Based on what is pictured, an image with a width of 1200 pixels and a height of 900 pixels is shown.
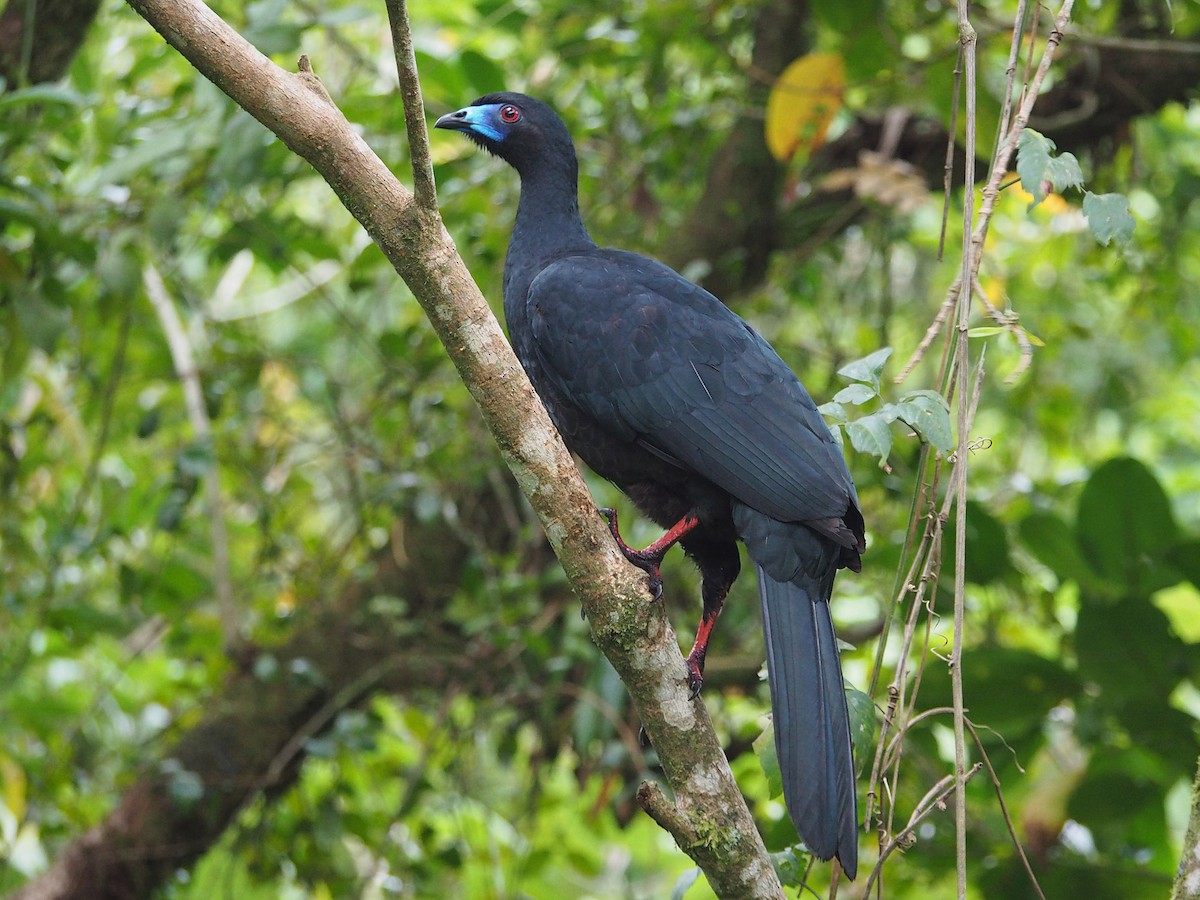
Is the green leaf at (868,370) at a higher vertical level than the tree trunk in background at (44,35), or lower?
lower

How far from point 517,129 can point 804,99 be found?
1.25 m

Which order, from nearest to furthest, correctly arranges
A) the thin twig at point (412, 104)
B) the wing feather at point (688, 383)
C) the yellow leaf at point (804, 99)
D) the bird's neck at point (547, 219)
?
the thin twig at point (412, 104) → the wing feather at point (688, 383) → the bird's neck at point (547, 219) → the yellow leaf at point (804, 99)

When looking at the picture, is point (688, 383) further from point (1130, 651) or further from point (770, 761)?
point (1130, 651)

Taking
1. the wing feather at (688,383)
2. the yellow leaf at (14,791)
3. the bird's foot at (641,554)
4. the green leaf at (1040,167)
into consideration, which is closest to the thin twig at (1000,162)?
the green leaf at (1040,167)

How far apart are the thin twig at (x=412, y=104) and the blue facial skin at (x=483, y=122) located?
1625 millimetres

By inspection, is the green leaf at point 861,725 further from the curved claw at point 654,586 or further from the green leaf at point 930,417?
the green leaf at point 930,417

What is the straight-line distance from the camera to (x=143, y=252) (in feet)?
13.2

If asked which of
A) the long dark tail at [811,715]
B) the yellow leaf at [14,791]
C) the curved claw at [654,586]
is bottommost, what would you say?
the yellow leaf at [14,791]

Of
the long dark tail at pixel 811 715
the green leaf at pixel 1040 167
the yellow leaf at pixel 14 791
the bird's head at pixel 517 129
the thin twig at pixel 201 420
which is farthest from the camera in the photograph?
the yellow leaf at pixel 14 791

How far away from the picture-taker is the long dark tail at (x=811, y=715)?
2.40 metres

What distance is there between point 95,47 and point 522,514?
2.96 m

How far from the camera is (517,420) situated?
2314 mm

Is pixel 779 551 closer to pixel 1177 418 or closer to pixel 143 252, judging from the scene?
pixel 143 252

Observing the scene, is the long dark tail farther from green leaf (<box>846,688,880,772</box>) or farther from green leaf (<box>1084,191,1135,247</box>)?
green leaf (<box>1084,191,1135,247</box>)
